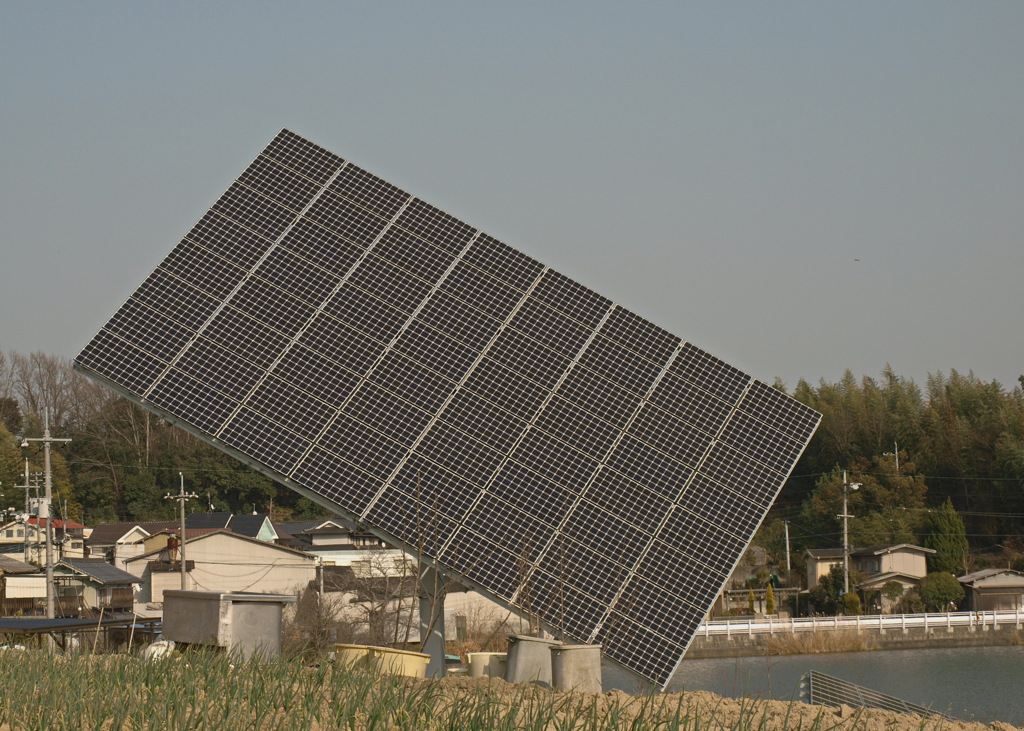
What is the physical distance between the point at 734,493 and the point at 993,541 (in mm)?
61857

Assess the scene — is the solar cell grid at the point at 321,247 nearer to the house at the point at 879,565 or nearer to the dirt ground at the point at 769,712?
the dirt ground at the point at 769,712

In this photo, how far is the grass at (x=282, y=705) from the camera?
670 centimetres

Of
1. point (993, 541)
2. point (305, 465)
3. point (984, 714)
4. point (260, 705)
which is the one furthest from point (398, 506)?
point (993, 541)

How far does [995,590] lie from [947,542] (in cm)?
733

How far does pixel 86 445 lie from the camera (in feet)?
290

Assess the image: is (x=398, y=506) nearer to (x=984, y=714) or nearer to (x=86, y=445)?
(x=984, y=714)

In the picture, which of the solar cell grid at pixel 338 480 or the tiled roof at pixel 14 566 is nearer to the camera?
the solar cell grid at pixel 338 480

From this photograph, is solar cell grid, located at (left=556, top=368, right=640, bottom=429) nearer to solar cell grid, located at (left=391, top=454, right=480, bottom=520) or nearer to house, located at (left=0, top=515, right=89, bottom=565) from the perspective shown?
solar cell grid, located at (left=391, top=454, right=480, bottom=520)

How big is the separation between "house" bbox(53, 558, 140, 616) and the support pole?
129ft

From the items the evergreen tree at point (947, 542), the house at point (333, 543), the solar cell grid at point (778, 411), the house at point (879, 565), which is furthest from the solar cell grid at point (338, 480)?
the evergreen tree at point (947, 542)

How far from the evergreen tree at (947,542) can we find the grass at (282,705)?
5777cm

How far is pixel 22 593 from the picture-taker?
5319cm

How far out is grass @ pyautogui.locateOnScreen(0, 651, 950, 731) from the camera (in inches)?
264

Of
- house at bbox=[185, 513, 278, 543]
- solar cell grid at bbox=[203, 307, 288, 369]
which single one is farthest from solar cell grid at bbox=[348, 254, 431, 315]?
house at bbox=[185, 513, 278, 543]
